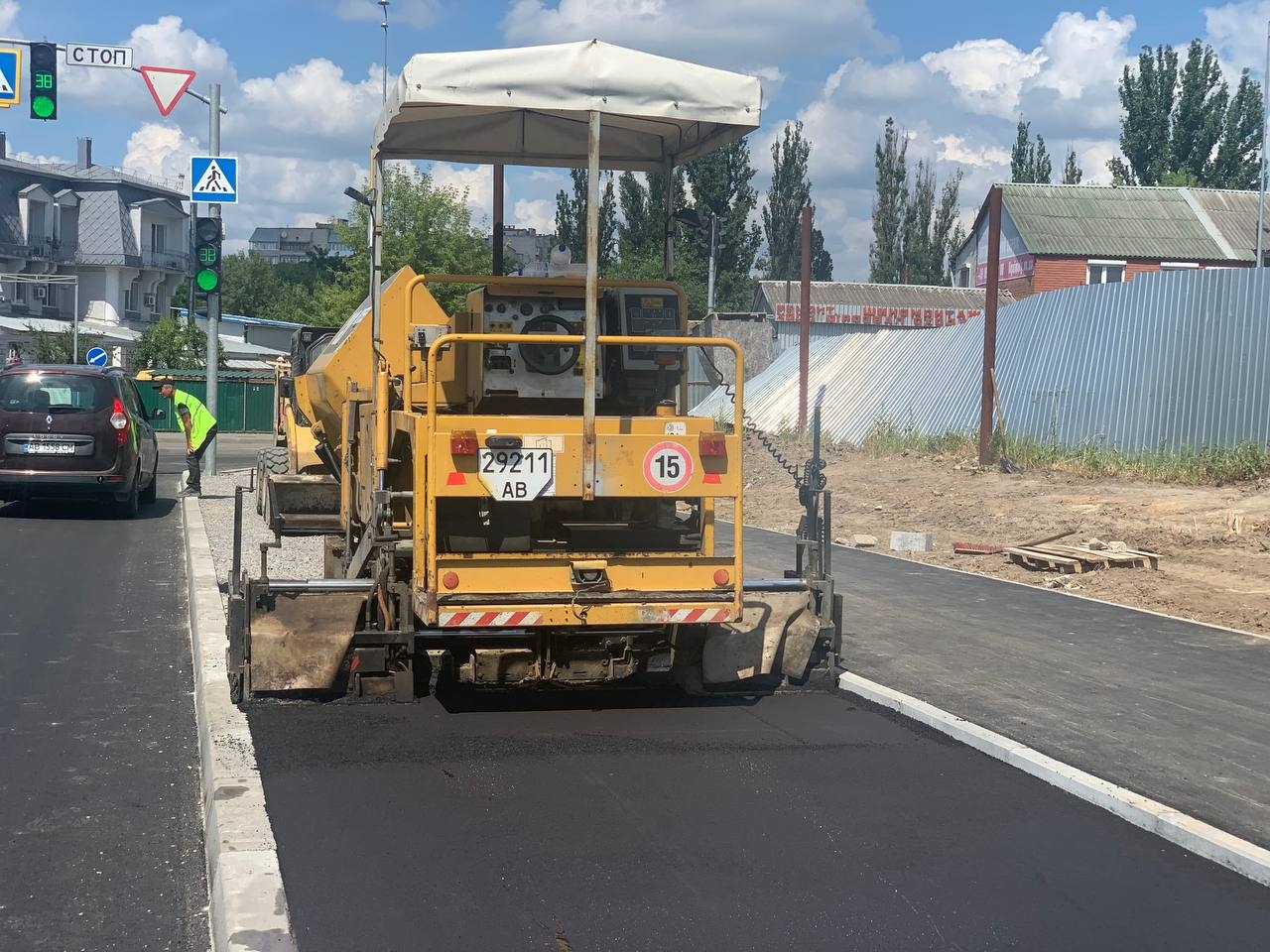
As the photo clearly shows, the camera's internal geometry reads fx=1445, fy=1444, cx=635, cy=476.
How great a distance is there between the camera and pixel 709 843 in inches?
218

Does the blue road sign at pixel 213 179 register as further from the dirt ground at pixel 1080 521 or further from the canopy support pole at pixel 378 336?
the canopy support pole at pixel 378 336

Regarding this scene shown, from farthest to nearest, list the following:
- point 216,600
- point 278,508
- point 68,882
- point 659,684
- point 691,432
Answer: point 278,508 → point 216,600 → point 659,684 → point 691,432 → point 68,882

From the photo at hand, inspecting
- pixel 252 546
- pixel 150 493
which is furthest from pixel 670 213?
pixel 150 493

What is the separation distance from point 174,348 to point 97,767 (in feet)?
164

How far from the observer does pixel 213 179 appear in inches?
847

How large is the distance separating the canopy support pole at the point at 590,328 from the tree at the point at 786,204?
63.8 meters

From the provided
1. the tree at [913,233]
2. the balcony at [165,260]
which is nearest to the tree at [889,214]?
the tree at [913,233]

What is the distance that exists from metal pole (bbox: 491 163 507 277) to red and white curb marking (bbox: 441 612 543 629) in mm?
2856

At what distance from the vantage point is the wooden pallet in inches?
528

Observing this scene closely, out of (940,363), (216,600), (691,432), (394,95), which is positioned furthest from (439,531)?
(940,363)

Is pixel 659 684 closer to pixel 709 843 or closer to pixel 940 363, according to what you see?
pixel 709 843

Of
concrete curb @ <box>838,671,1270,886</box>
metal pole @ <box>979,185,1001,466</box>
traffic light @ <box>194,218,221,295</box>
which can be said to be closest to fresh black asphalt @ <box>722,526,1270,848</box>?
concrete curb @ <box>838,671,1270,886</box>

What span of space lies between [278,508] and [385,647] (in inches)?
182

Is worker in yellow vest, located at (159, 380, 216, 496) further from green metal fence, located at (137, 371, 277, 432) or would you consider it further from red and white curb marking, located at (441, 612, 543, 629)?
green metal fence, located at (137, 371, 277, 432)
